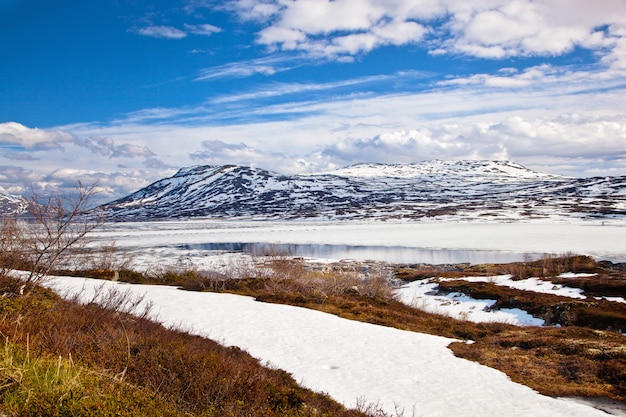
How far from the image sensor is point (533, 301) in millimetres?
22625

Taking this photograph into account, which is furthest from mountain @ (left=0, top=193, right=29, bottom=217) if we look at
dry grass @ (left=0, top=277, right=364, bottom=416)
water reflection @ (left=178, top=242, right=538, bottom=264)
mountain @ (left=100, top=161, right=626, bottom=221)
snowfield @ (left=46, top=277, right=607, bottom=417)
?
mountain @ (left=100, top=161, right=626, bottom=221)

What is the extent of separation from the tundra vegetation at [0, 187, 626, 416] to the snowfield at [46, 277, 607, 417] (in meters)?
0.90

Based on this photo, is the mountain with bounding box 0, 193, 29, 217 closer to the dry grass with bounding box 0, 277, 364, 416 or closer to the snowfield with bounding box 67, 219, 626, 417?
the snowfield with bounding box 67, 219, 626, 417

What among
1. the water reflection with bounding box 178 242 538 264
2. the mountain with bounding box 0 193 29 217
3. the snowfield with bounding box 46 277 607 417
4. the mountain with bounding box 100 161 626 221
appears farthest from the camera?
the mountain with bounding box 100 161 626 221

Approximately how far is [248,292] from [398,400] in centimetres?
1442

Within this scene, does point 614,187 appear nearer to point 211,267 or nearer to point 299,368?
point 211,267

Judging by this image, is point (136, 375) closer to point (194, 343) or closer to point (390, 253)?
point (194, 343)

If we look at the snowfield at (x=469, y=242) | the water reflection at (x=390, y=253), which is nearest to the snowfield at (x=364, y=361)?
the snowfield at (x=469, y=242)

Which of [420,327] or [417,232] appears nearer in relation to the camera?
[420,327]

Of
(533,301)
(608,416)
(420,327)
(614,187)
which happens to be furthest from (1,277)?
(614,187)

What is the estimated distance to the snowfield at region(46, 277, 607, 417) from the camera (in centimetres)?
918

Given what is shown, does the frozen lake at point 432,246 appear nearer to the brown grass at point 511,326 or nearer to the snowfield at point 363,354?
the brown grass at point 511,326

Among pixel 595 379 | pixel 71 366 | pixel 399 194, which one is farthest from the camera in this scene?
pixel 399 194

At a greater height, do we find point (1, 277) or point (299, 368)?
point (1, 277)
